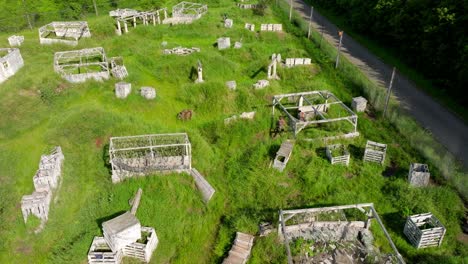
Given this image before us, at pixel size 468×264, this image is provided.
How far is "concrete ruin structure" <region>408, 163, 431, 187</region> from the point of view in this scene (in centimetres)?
2198

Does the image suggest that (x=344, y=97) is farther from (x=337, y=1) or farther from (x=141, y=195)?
(x=337, y=1)

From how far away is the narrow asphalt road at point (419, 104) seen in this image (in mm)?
27109

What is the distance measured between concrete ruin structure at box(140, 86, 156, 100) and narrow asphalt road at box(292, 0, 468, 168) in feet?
69.7

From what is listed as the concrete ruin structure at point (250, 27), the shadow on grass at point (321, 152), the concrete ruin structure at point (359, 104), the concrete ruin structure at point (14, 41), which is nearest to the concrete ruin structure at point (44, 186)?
the shadow on grass at point (321, 152)

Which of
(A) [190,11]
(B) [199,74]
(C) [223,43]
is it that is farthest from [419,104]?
(A) [190,11]

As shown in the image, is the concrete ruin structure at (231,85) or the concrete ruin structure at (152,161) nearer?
the concrete ruin structure at (152,161)

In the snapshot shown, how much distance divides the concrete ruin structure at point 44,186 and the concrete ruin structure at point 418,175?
20881 mm

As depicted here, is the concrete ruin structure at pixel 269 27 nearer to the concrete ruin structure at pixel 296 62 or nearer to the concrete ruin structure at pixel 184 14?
the concrete ruin structure at pixel 184 14

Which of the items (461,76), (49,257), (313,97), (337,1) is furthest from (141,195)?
(337,1)

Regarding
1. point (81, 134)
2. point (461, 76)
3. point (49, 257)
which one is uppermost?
point (461, 76)

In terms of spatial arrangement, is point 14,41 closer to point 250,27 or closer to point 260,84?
point 260,84

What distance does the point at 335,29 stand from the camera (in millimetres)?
52906

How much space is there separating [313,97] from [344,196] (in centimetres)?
1239

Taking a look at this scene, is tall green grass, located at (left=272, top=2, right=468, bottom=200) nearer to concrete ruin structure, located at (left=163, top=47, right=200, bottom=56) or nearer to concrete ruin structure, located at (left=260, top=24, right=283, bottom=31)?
concrete ruin structure, located at (left=260, top=24, right=283, bottom=31)
